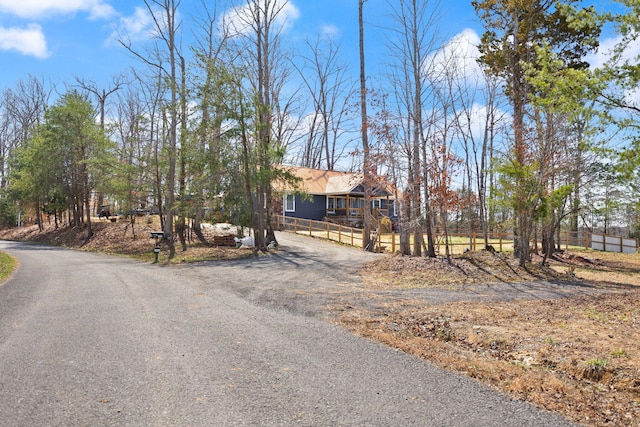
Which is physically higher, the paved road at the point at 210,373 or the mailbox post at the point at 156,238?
the mailbox post at the point at 156,238

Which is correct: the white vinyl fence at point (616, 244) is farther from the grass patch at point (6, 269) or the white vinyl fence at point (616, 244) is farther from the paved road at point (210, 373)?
the grass patch at point (6, 269)

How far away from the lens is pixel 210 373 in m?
5.09

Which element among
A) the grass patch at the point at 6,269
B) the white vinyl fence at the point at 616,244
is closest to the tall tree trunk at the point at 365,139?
the grass patch at the point at 6,269

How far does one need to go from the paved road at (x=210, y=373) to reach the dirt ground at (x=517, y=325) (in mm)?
545

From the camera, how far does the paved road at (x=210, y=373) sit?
4.02 m

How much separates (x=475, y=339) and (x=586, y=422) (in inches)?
113

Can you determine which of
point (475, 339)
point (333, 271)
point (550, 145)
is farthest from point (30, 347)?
point (550, 145)

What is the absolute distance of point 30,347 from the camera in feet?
19.8

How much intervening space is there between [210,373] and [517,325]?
5.12 m

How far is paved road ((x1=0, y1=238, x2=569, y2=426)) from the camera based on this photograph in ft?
13.2

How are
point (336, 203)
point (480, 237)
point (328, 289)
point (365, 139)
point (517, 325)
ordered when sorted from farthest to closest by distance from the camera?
point (336, 203)
point (480, 237)
point (365, 139)
point (328, 289)
point (517, 325)

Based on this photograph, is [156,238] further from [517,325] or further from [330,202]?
[517,325]

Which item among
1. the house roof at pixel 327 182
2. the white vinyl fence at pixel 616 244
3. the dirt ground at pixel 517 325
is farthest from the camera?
the house roof at pixel 327 182

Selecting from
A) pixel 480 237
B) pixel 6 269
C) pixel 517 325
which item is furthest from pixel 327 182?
pixel 517 325
